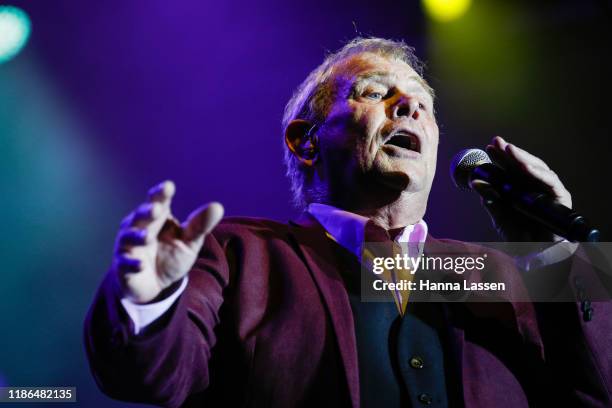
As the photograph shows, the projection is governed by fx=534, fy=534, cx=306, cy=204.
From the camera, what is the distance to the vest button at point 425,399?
138cm

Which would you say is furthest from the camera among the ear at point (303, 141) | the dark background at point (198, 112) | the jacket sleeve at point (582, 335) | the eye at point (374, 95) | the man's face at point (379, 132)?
the dark background at point (198, 112)

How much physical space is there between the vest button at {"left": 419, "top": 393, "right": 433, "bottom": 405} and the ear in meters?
1.12

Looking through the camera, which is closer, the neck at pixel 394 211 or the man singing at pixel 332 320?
the man singing at pixel 332 320

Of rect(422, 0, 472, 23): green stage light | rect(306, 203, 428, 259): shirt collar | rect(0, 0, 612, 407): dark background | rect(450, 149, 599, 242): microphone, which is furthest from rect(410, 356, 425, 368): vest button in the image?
rect(422, 0, 472, 23): green stage light

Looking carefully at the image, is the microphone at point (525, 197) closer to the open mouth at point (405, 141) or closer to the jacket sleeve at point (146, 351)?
the open mouth at point (405, 141)

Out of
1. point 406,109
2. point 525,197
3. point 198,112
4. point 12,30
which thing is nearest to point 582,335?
point 525,197

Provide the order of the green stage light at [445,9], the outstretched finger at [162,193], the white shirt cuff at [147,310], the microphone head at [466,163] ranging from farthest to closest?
the green stage light at [445,9]
the microphone head at [466,163]
the white shirt cuff at [147,310]
the outstretched finger at [162,193]

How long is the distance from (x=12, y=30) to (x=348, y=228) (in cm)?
272

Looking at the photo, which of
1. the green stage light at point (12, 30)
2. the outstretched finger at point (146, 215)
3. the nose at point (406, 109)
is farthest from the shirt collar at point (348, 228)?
the green stage light at point (12, 30)

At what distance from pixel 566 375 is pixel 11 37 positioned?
3481 mm

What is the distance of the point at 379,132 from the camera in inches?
78.0

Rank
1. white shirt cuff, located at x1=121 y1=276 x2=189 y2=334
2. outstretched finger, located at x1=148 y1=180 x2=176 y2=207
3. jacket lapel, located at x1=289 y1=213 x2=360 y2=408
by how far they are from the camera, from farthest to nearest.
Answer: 1. jacket lapel, located at x1=289 y1=213 x2=360 y2=408
2. white shirt cuff, located at x1=121 y1=276 x2=189 y2=334
3. outstretched finger, located at x1=148 y1=180 x2=176 y2=207

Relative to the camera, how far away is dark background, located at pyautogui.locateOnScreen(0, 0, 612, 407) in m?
3.22

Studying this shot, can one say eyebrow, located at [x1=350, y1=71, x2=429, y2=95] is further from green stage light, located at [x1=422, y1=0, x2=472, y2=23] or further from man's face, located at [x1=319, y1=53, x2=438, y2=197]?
green stage light, located at [x1=422, y1=0, x2=472, y2=23]
